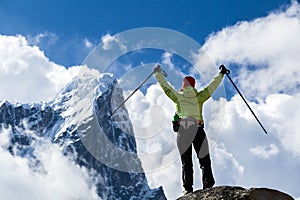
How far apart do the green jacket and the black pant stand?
281mm

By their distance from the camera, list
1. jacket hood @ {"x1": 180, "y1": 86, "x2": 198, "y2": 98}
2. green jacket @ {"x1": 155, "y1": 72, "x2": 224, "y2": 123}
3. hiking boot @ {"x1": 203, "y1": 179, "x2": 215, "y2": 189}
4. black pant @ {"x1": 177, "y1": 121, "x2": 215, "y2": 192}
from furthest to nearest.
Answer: jacket hood @ {"x1": 180, "y1": 86, "x2": 198, "y2": 98}, green jacket @ {"x1": 155, "y1": 72, "x2": 224, "y2": 123}, black pant @ {"x1": 177, "y1": 121, "x2": 215, "y2": 192}, hiking boot @ {"x1": 203, "y1": 179, "x2": 215, "y2": 189}

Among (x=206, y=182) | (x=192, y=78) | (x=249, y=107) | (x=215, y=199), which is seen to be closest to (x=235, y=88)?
(x=249, y=107)

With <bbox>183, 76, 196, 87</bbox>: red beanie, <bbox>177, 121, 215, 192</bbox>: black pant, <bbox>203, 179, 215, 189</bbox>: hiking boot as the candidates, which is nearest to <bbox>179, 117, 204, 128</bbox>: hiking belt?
<bbox>177, 121, 215, 192</bbox>: black pant

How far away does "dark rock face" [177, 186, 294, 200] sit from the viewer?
427 inches

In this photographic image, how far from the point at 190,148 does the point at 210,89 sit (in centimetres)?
146

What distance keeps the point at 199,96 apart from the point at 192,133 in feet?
2.99

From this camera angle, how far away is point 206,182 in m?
13.0

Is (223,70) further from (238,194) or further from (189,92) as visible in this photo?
(238,194)

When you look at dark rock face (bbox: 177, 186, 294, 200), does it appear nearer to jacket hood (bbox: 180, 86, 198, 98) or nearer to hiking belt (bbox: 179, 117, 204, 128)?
hiking belt (bbox: 179, 117, 204, 128)

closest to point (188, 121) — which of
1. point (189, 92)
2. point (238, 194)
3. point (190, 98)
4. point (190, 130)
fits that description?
point (190, 130)

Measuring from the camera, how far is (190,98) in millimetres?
13562

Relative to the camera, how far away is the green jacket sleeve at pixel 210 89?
13.7m

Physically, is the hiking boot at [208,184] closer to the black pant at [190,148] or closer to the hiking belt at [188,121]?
the black pant at [190,148]

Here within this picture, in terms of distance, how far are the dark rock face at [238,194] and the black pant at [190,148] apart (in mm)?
1660
